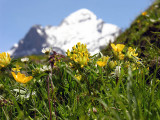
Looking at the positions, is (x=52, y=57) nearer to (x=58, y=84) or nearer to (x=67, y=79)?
(x=58, y=84)

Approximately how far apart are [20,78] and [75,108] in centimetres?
61

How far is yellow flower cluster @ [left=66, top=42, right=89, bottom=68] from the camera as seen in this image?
65.3 inches

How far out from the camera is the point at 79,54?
1788mm

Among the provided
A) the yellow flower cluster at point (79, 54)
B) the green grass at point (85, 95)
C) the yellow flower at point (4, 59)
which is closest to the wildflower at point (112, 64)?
the green grass at point (85, 95)

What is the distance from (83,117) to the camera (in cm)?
135

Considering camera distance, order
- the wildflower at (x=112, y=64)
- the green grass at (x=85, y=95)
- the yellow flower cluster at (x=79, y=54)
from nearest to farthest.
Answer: the green grass at (x=85, y=95)
the yellow flower cluster at (x=79, y=54)
the wildflower at (x=112, y=64)

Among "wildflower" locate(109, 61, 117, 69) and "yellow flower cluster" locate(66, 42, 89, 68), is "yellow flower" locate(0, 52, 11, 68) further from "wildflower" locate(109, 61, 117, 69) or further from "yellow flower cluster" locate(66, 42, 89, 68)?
"wildflower" locate(109, 61, 117, 69)

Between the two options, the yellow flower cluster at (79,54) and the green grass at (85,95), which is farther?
the yellow flower cluster at (79,54)

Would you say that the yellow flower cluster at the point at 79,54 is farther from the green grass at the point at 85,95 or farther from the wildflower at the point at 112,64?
the wildflower at the point at 112,64

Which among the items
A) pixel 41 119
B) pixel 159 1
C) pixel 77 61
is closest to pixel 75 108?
pixel 41 119

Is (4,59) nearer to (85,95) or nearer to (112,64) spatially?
(85,95)

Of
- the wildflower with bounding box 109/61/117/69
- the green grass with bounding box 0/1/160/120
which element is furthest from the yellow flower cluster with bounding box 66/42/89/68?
the wildflower with bounding box 109/61/117/69

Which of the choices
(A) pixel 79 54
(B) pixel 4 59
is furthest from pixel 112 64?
(B) pixel 4 59

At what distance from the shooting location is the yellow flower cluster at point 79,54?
166 cm
